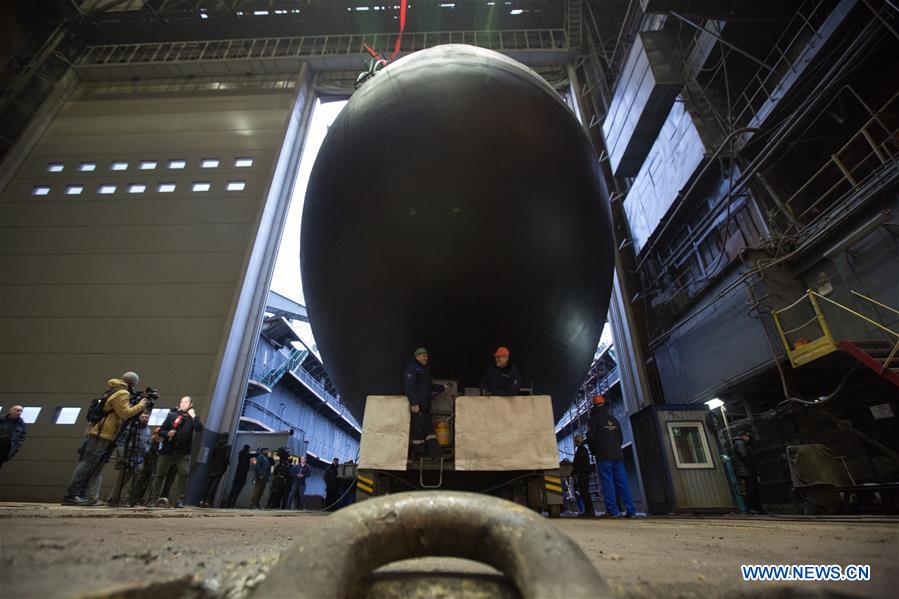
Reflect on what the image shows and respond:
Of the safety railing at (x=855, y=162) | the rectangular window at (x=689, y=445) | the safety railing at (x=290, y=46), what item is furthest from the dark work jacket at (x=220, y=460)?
the safety railing at (x=290, y=46)

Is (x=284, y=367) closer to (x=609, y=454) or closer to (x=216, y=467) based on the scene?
(x=216, y=467)

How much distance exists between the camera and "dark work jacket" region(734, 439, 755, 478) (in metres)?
7.59

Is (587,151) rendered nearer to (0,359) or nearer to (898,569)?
(898,569)

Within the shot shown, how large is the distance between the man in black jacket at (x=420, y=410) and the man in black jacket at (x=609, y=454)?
11.2 feet

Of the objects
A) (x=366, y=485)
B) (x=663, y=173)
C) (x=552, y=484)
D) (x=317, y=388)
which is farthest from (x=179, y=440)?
(x=317, y=388)

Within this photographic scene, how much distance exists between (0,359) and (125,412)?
9.20 meters

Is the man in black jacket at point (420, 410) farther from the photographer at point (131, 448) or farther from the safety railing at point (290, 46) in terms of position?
the safety railing at point (290, 46)

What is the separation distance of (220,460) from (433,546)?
969 cm

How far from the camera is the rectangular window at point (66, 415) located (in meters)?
9.45

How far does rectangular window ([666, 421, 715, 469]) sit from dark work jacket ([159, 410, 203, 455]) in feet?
25.3

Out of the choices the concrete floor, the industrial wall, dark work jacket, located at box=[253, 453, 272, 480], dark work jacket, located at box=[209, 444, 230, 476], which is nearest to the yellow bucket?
the concrete floor

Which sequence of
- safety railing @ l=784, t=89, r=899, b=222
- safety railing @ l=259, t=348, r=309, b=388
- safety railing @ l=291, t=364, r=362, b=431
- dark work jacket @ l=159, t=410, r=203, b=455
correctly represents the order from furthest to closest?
safety railing @ l=291, t=364, r=362, b=431
safety railing @ l=259, t=348, r=309, b=388
safety railing @ l=784, t=89, r=899, b=222
dark work jacket @ l=159, t=410, r=203, b=455

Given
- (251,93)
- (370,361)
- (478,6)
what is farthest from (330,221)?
(478,6)

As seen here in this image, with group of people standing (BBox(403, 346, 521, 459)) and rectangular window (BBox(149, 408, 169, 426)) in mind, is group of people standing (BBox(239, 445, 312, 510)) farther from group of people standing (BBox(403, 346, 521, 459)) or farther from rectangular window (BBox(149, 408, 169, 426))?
group of people standing (BBox(403, 346, 521, 459))
